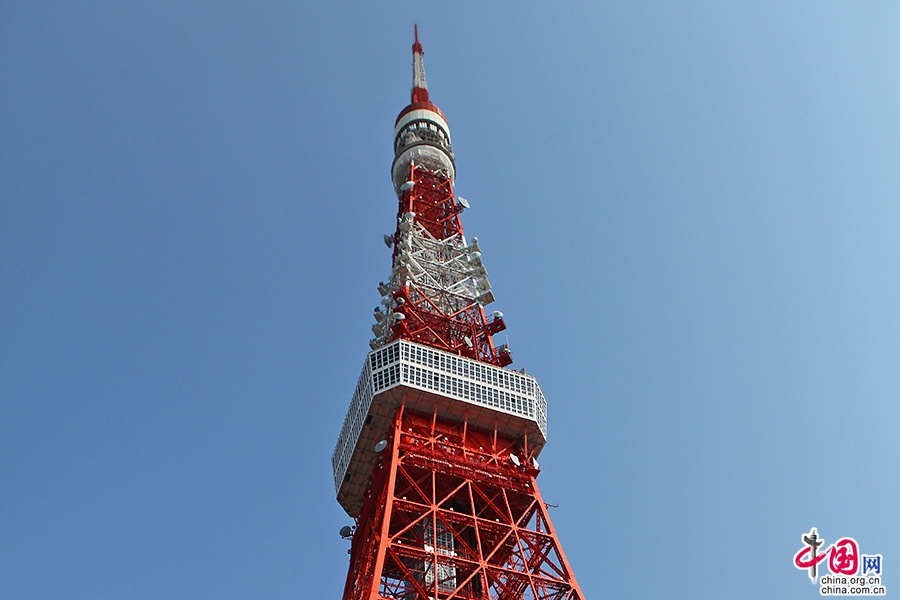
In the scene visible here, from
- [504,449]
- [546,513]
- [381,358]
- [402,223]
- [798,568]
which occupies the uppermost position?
[402,223]

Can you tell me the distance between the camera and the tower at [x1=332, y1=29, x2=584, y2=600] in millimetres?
45188

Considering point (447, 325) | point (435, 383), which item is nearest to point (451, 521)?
point (435, 383)

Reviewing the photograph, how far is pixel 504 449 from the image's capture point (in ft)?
175

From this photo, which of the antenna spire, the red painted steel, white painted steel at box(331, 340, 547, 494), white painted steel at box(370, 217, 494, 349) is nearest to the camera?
white painted steel at box(331, 340, 547, 494)

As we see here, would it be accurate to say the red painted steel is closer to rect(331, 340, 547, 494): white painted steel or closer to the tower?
the tower

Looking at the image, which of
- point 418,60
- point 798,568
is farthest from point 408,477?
point 418,60

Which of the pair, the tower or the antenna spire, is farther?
the antenna spire

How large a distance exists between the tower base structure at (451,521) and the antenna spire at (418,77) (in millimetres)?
42534

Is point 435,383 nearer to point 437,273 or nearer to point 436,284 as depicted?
point 436,284

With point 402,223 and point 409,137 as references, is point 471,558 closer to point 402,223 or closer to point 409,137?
point 402,223

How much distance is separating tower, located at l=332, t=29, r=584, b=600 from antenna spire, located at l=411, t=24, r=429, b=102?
26358mm

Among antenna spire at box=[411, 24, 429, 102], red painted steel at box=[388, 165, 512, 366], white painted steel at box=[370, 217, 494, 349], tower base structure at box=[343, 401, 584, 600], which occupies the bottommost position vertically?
tower base structure at box=[343, 401, 584, 600]

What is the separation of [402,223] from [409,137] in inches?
533

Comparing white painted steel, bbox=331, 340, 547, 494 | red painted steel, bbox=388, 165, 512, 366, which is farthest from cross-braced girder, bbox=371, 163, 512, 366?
white painted steel, bbox=331, 340, 547, 494
